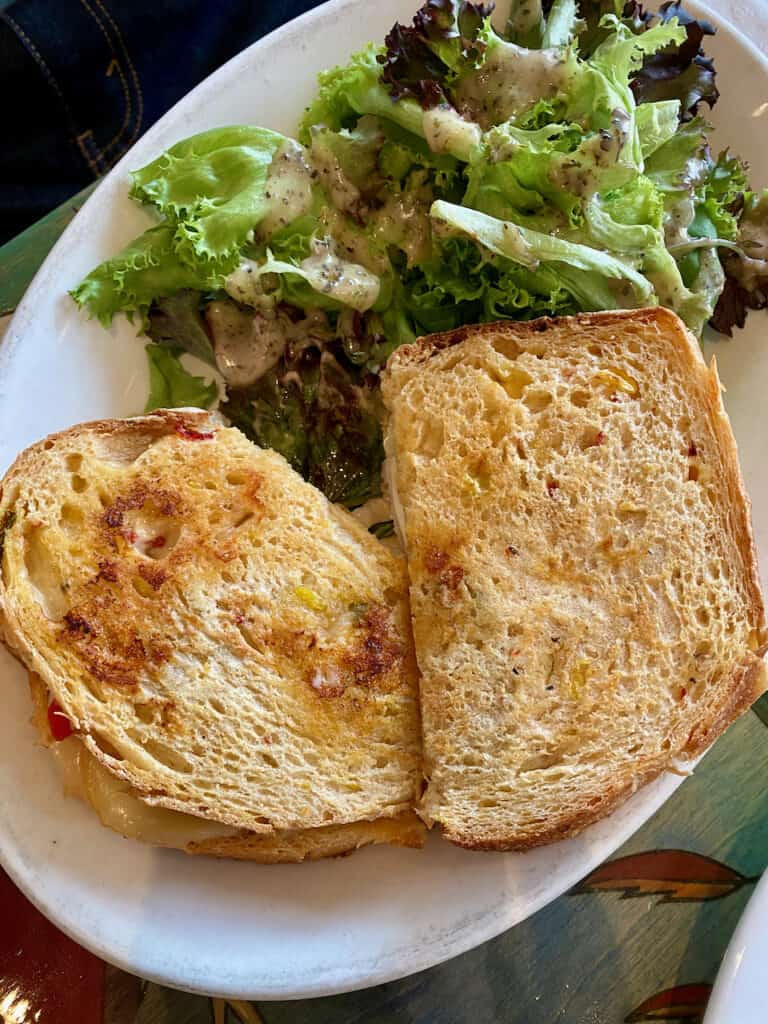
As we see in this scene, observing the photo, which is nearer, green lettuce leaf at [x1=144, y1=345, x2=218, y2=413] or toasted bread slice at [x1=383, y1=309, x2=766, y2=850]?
toasted bread slice at [x1=383, y1=309, x2=766, y2=850]

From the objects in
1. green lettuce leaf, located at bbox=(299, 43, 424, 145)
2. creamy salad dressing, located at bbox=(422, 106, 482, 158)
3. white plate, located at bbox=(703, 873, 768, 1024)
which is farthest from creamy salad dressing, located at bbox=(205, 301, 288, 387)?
white plate, located at bbox=(703, 873, 768, 1024)

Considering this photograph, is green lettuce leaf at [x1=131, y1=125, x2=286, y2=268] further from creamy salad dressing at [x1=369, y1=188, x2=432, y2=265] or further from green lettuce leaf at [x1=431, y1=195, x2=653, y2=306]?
green lettuce leaf at [x1=431, y1=195, x2=653, y2=306]

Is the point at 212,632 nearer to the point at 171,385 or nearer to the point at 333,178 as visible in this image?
the point at 171,385

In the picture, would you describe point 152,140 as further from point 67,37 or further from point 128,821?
point 128,821

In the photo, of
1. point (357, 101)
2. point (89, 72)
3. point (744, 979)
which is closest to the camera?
point (744, 979)

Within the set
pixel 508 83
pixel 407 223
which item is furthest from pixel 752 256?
pixel 407 223
